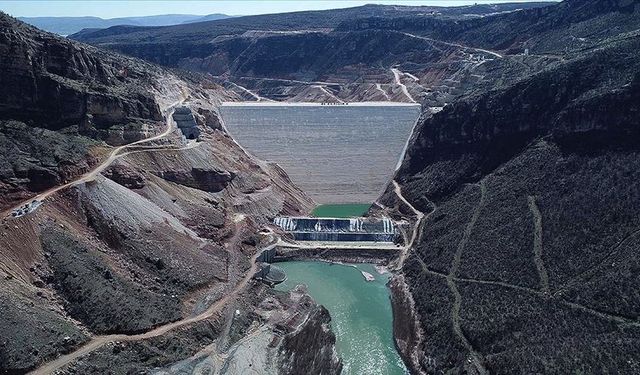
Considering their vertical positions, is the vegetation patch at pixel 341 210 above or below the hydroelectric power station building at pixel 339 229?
below

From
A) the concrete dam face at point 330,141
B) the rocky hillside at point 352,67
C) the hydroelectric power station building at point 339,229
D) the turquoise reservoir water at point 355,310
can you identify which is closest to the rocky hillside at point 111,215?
the turquoise reservoir water at point 355,310

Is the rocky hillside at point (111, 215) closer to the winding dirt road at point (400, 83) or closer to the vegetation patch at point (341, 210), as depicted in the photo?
the vegetation patch at point (341, 210)

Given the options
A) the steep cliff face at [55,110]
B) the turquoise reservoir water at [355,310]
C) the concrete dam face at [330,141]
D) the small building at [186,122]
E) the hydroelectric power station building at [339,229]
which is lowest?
the turquoise reservoir water at [355,310]

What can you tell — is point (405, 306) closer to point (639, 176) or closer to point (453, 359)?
point (453, 359)

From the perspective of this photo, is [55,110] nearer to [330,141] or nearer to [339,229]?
[339,229]

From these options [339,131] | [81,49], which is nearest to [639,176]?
[339,131]
